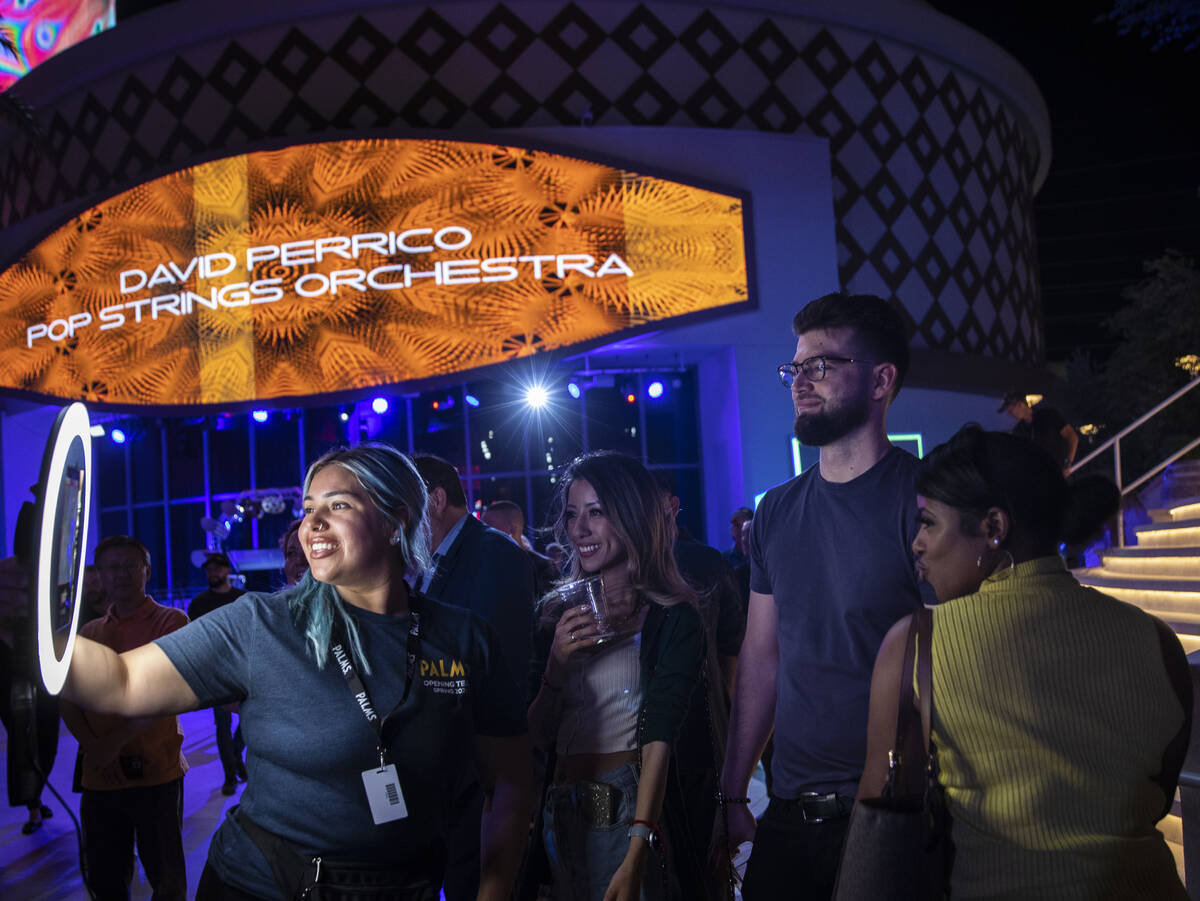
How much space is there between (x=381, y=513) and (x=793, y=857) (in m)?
1.11

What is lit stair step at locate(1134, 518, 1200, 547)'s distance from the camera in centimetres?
791

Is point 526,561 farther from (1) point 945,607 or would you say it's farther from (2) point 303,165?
(2) point 303,165

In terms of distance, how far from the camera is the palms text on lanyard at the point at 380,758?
5.96 ft

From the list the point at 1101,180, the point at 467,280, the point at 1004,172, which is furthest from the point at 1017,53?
the point at 467,280

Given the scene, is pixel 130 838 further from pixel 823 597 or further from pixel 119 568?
pixel 823 597

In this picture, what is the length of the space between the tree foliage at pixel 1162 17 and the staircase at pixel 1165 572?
421 cm

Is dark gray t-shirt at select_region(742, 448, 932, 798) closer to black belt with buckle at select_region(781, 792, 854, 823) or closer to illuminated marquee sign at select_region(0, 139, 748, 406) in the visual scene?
black belt with buckle at select_region(781, 792, 854, 823)

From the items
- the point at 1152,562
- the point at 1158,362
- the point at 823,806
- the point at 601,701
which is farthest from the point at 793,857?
the point at 1158,362

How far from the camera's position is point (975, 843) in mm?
1562

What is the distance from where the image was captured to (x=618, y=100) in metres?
11.6

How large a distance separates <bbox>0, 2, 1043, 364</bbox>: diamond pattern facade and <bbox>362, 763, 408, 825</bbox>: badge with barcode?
9983 mm

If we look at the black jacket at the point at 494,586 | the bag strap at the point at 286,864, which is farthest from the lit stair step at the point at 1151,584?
the bag strap at the point at 286,864

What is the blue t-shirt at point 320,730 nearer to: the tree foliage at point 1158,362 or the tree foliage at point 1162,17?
the tree foliage at point 1162,17

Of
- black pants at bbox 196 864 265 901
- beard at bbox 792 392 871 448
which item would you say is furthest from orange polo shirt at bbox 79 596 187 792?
beard at bbox 792 392 871 448
